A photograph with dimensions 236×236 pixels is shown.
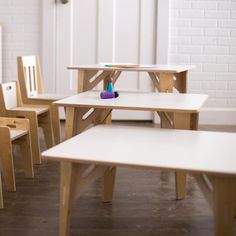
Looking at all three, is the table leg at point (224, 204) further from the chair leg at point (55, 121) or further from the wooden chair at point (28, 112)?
the chair leg at point (55, 121)

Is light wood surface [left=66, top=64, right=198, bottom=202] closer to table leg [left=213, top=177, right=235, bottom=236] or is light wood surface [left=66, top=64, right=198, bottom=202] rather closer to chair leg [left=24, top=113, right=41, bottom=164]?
chair leg [left=24, top=113, right=41, bottom=164]

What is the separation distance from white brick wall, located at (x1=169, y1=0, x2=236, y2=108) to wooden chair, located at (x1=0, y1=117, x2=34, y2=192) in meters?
2.46

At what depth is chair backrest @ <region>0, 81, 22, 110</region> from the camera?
129 inches

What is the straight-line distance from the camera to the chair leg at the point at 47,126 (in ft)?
12.0

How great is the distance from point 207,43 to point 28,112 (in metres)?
2.44

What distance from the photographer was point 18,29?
5145mm

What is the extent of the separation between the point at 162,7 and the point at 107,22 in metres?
0.56

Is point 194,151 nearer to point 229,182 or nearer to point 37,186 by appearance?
point 229,182

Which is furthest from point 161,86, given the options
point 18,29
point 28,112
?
point 18,29

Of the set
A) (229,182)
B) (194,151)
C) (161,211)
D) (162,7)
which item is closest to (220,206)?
(229,182)

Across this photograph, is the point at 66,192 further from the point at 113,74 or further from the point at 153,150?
the point at 113,74

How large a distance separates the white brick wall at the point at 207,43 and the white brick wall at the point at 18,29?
1.35 metres

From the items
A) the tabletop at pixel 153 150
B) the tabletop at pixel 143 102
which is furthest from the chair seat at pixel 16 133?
the tabletop at pixel 153 150

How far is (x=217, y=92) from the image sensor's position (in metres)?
5.22
